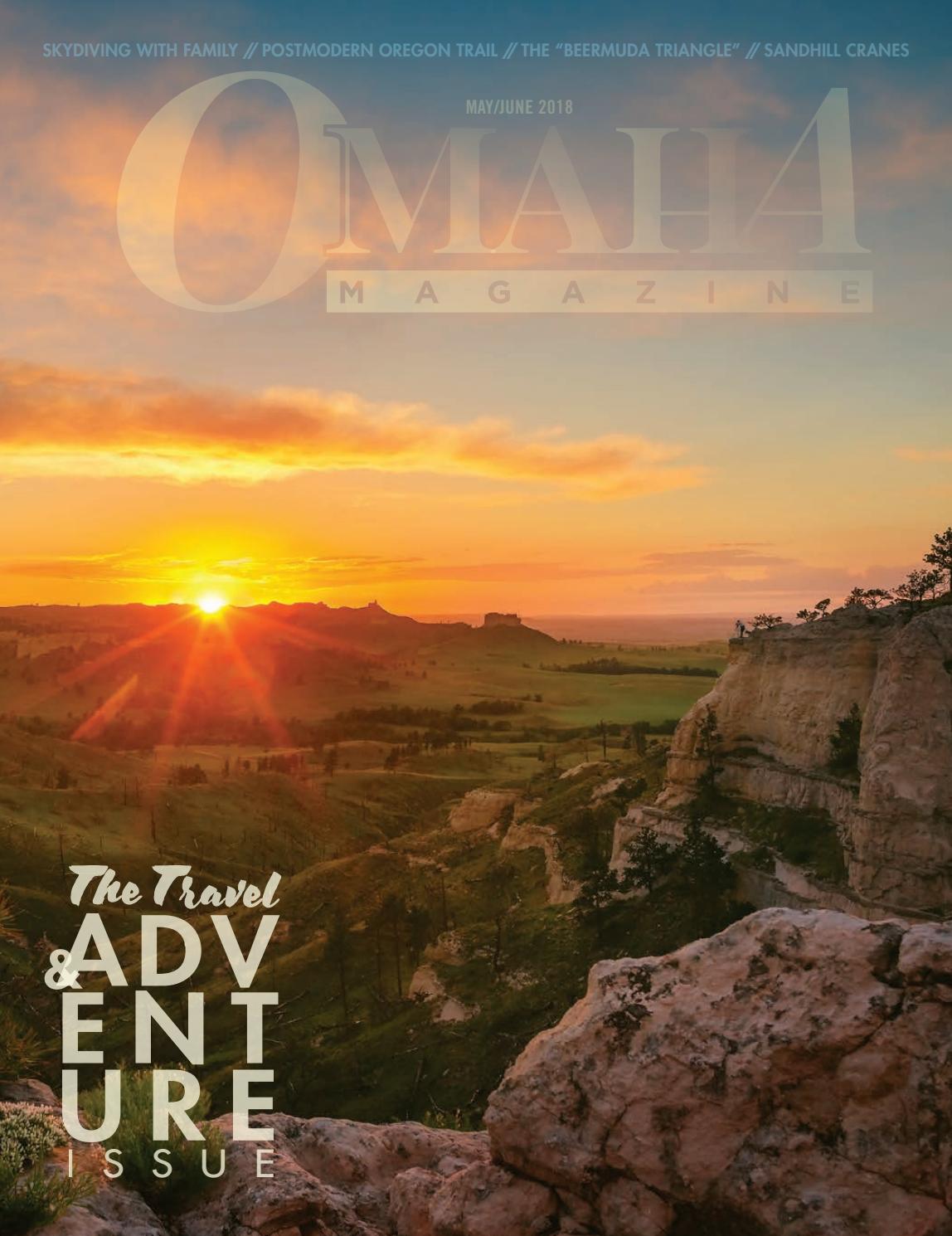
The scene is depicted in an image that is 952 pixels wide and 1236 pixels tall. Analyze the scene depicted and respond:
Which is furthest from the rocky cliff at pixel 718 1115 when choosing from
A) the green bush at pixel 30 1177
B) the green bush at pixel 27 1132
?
the green bush at pixel 27 1132

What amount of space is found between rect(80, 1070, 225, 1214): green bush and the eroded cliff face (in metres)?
38.0

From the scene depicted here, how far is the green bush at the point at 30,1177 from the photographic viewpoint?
791cm

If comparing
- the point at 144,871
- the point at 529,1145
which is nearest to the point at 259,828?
the point at 144,871

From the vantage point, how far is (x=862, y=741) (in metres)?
47.4

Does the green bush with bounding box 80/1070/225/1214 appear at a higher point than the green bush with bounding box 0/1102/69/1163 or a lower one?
lower

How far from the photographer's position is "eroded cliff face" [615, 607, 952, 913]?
131 feet

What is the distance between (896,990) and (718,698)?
58087 millimetres

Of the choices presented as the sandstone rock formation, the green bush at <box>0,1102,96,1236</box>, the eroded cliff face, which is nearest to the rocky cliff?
the green bush at <box>0,1102,96,1236</box>

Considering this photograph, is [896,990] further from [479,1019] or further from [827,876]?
[479,1019]

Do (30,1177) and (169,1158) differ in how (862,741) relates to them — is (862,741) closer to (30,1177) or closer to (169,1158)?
(169,1158)

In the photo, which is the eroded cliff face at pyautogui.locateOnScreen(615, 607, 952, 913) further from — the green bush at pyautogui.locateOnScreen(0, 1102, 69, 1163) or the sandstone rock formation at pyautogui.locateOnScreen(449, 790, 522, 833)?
the sandstone rock formation at pyautogui.locateOnScreen(449, 790, 522, 833)

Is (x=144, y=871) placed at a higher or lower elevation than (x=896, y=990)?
lower

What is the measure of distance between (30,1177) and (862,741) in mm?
46937

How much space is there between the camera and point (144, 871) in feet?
374
